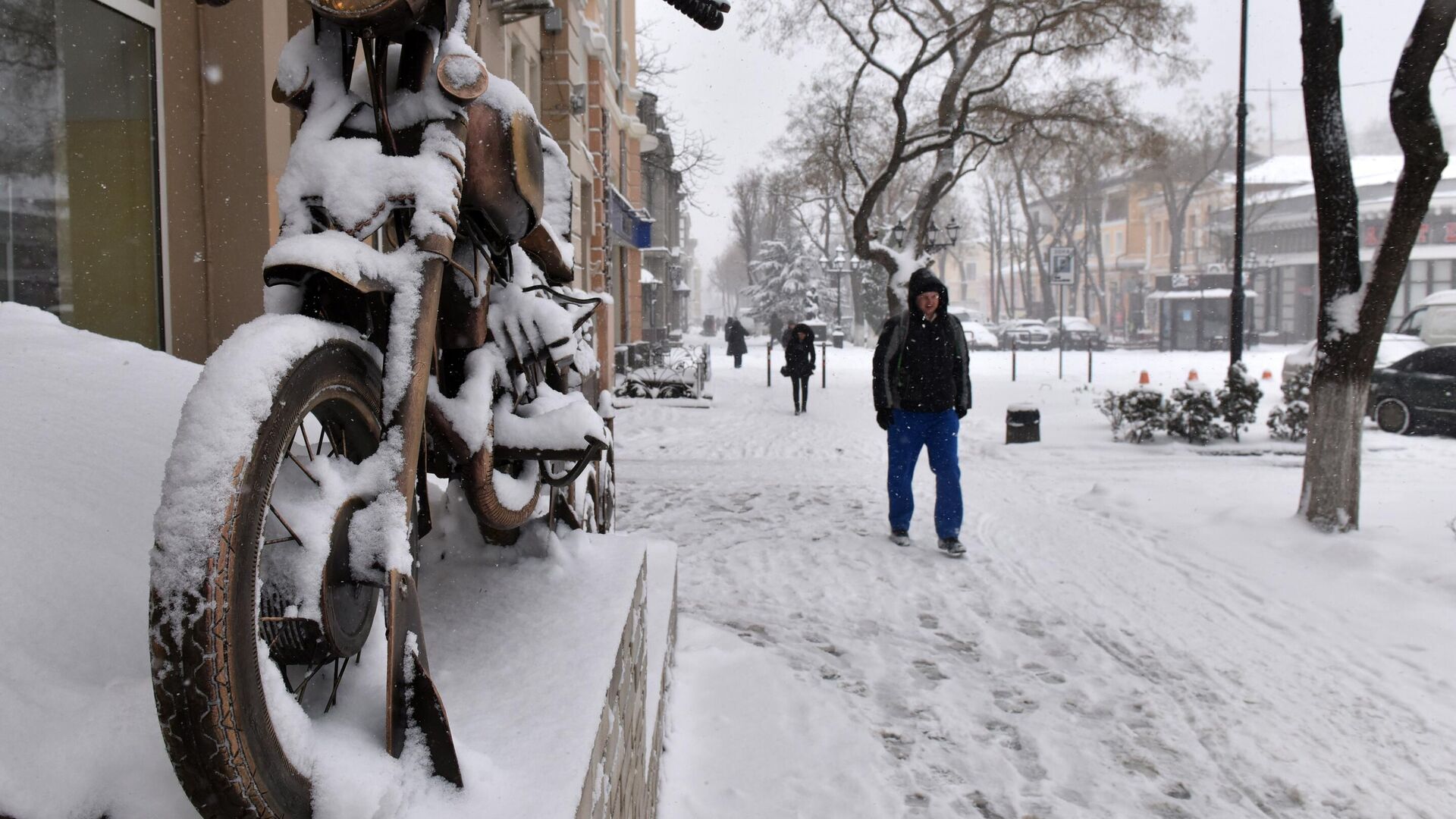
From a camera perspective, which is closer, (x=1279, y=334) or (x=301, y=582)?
(x=301, y=582)

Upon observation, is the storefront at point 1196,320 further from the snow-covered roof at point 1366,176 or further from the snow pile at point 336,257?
the snow pile at point 336,257

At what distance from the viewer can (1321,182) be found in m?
7.32

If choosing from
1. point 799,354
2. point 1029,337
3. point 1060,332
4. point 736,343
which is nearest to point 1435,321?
point 1060,332

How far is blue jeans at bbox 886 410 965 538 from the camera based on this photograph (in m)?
6.77

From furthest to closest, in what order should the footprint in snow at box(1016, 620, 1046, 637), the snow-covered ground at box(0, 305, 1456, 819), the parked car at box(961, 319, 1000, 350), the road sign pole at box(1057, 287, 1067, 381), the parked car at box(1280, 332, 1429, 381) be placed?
the parked car at box(961, 319, 1000, 350)
the road sign pole at box(1057, 287, 1067, 381)
the parked car at box(1280, 332, 1429, 381)
the footprint in snow at box(1016, 620, 1046, 637)
the snow-covered ground at box(0, 305, 1456, 819)

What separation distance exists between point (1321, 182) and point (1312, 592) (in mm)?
3158

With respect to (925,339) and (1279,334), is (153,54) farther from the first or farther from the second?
(1279,334)

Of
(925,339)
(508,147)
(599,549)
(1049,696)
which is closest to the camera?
(508,147)

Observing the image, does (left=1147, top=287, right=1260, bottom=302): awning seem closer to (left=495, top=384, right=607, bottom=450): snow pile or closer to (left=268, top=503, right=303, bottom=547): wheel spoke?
(left=495, top=384, right=607, bottom=450): snow pile

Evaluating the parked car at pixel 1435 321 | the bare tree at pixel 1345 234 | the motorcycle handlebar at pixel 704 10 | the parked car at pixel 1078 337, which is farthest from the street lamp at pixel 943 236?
the parked car at pixel 1078 337

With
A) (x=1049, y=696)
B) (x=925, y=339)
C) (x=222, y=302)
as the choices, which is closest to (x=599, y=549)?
(x=1049, y=696)

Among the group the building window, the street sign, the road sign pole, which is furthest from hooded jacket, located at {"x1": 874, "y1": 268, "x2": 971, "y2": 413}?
the street sign

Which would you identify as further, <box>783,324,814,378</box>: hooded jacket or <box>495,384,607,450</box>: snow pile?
<box>783,324,814,378</box>: hooded jacket

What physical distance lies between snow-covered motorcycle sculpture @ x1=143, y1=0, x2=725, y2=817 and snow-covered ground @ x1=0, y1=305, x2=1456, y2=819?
0.20 metres
